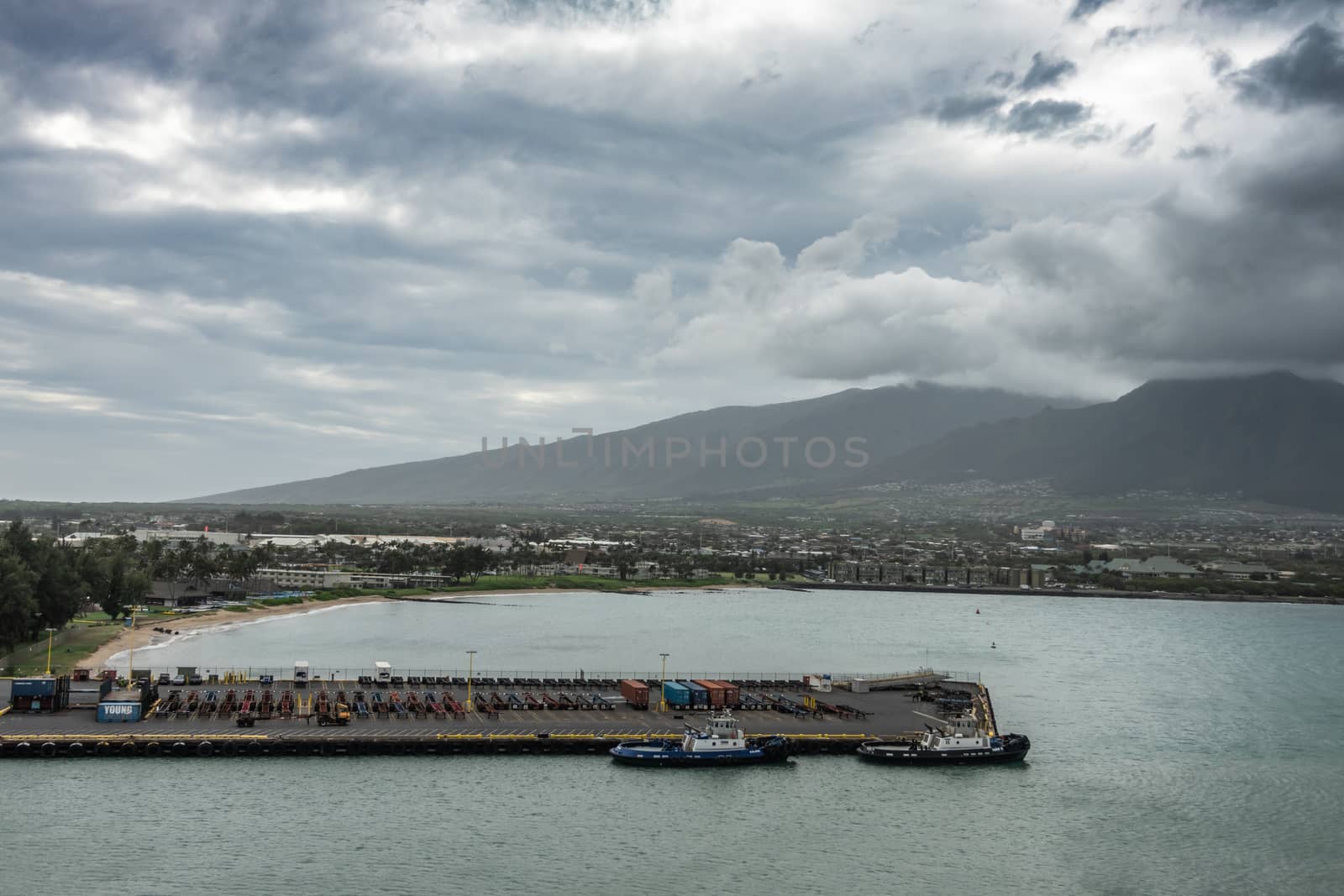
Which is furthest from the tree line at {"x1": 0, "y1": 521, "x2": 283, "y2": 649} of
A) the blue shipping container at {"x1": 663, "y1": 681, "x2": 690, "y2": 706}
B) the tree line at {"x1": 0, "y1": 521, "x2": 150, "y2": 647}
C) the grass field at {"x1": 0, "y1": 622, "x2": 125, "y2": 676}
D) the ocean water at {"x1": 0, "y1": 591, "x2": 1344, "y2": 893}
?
the blue shipping container at {"x1": 663, "y1": 681, "x2": 690, "y2": 706}

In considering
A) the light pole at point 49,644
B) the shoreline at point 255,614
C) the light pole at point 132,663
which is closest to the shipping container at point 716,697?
the light pole at point 132,663

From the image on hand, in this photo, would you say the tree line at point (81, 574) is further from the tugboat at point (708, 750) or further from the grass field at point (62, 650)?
the tugboat at point (708, 750)

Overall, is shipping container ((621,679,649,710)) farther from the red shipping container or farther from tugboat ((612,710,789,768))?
tugboat ((612,710,789,768))

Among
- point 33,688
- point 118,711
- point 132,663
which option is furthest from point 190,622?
point 118,711

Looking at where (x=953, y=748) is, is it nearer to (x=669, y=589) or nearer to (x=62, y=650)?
(x=62, y=650)

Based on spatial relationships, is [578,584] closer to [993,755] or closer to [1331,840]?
[993,755]
